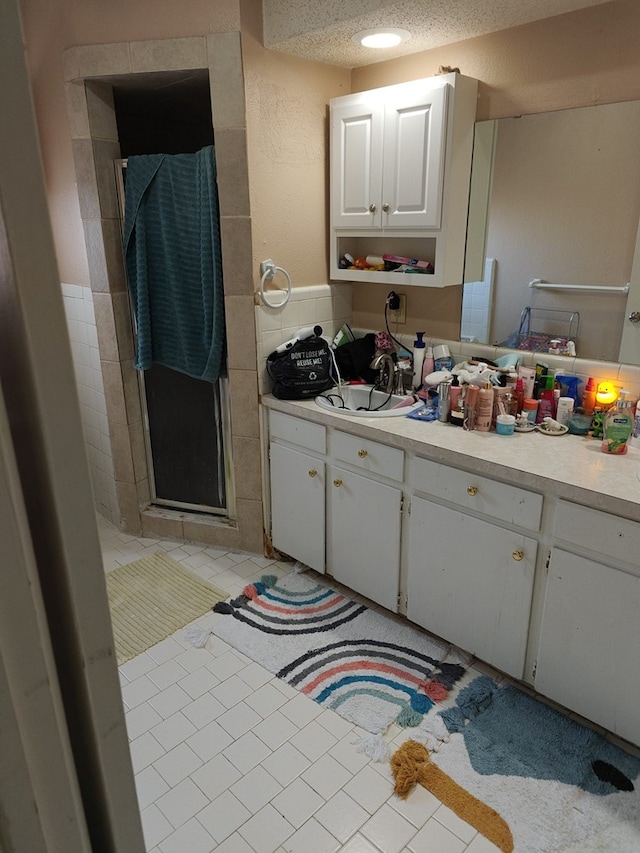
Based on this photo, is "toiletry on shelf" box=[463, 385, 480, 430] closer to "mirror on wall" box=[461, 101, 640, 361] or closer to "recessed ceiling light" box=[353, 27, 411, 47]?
"mirror on wall" box=[461, 101, 640, 361]

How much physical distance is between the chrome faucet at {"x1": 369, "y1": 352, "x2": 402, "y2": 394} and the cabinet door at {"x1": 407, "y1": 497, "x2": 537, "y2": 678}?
2.17ft

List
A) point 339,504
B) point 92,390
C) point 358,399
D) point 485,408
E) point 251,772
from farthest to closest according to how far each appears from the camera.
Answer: point 92,390
point 358,399
point 339,504
point 485,408
point 251,772

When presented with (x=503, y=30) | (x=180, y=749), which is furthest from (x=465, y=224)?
(x=180, y=749)

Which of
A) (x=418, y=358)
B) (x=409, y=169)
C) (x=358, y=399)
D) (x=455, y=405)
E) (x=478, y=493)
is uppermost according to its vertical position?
(x=409, y=169)

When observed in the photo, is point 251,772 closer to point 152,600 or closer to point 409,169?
point 152,600

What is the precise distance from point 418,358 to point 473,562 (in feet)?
3.18

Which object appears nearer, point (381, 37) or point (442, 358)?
point (381, 37)

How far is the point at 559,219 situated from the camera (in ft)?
7.17

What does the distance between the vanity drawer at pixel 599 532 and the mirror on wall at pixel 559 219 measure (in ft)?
2.39

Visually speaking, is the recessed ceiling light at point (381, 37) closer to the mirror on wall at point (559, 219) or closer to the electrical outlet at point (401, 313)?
the mirror on wall at point (559, 219)

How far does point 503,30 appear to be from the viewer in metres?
2.22

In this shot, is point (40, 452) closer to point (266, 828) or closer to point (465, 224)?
point (266, 828)

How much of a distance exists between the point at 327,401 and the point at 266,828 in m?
1.57

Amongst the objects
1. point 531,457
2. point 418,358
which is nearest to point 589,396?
point 531,457
